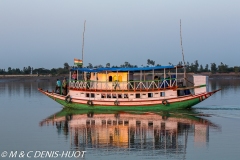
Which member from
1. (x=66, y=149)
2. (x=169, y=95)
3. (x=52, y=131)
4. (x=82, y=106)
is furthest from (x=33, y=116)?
(x=66, y=149)

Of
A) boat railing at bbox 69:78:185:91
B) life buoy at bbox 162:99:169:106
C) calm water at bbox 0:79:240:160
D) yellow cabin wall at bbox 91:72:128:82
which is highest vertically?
yellow cabin wall at bbox 91:72:128:82

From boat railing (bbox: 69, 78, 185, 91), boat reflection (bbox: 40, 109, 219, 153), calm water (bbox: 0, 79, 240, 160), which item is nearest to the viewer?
calm water (bbox: 0, 79, 240, 160)

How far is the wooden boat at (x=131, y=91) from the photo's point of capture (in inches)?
1310

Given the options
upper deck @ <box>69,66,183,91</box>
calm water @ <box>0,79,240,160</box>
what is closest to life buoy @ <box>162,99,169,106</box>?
upper deck @ <box>69,66,183,91</box>

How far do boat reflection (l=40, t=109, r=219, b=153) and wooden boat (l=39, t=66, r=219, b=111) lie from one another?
33.4 inches

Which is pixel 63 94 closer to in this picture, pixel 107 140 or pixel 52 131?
pixel 52 131

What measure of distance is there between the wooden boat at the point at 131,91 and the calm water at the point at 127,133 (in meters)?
1.08

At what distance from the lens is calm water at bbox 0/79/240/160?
20094 mm

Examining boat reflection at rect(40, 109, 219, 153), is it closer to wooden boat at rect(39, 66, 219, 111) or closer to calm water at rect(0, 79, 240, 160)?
calm water at rect(0, 79, 240, 160)

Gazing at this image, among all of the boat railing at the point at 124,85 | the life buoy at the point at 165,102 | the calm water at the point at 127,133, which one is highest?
the boat railing at the point at 124,85

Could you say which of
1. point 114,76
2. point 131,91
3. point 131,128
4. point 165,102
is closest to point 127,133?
point 131,128

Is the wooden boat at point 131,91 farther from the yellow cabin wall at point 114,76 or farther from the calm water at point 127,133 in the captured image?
the calm water at point 127,133

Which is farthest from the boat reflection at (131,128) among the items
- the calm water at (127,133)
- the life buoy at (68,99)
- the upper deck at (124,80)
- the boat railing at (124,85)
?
the upper deck at (124,80)

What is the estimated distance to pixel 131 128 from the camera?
26.4m
